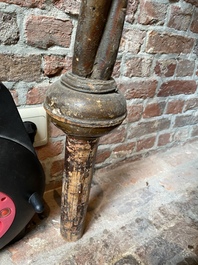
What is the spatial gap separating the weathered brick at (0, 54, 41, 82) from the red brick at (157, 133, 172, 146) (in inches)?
23.7

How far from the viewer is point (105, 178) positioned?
87cm

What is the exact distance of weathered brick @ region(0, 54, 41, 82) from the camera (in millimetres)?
547

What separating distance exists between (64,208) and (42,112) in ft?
0.82

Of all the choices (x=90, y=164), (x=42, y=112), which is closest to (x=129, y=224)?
(x=90, y=164)

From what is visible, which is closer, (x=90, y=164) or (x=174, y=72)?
(x=90, y=164)

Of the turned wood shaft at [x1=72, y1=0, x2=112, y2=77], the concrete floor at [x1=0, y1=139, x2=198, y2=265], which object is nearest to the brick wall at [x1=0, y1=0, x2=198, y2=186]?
the concrete floor at [x1=0, y1=139, x2=198, y2=265]

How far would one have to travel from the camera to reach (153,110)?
2.99 ft

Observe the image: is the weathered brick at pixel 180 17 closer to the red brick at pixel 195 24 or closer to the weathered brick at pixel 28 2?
the red brick at pixel 195 24

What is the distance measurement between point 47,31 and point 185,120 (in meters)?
0.73

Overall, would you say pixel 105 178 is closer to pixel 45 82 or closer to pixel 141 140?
pixel 141 140

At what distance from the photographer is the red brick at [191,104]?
40.1 inches

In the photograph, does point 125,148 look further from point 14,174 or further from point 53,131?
point 14,174

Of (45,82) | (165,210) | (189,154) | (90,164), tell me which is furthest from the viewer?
(189,154)

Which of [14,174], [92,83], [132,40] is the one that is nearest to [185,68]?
[132,40]
